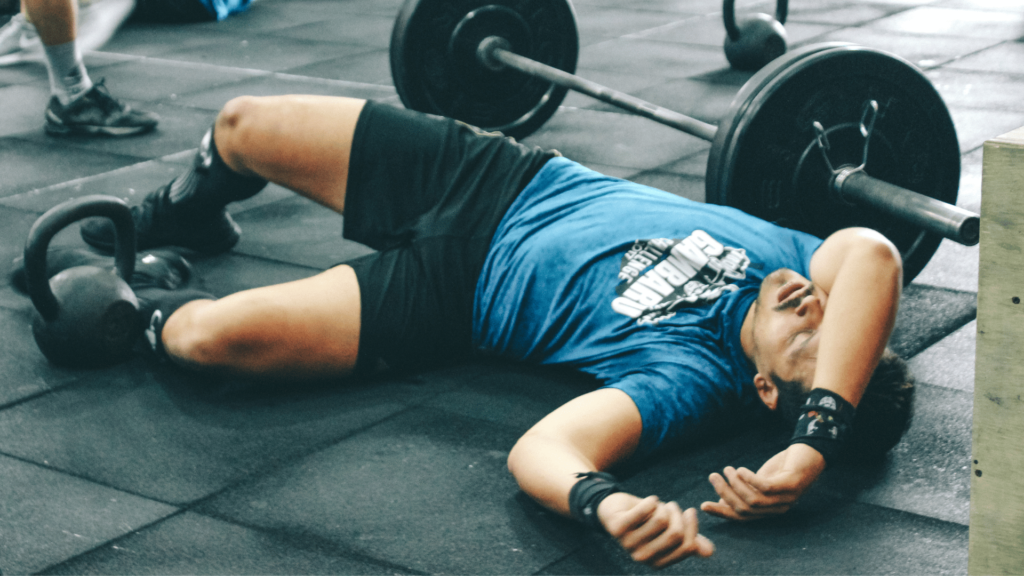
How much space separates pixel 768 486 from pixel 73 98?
10.4 ft

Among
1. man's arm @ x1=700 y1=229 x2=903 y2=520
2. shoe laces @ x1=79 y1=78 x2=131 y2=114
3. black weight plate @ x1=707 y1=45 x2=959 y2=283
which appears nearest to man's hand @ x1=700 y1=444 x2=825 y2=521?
man's arm @ x1=700 y1=229 x2=903 y2=520

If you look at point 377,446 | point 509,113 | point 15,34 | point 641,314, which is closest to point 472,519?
point 377,446

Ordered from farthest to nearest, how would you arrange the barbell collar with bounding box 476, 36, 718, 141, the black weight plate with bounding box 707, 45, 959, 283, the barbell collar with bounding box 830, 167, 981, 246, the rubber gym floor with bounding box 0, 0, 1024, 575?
the barbell collar with bounding box 476, 36, 718, 141, the black weight plate with bounding box 707, 45, 959, 283, the barbell collar with bounding box 830, 167, 981, 246, the rubber gym floor with bounding box 0, 0, 1024, 575

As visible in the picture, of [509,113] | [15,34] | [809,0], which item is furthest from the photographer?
[809,0]

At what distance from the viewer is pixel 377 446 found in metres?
1.95

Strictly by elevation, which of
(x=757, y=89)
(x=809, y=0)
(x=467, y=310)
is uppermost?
(x=757, y=89)

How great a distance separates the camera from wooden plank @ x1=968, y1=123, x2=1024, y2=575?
1.23 meters

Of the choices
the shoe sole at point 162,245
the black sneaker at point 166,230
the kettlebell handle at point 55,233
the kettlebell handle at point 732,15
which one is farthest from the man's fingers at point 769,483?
the kettlebell handle at point 732,15

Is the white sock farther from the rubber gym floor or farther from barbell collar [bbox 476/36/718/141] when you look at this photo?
barbell collar [bbox 476/36/718/141]

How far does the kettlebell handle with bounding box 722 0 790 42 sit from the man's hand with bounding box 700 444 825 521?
3030mm

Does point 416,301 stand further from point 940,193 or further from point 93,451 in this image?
point 940,193

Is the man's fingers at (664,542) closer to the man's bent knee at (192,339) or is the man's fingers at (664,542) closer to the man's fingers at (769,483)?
the man's fingers at (769,483)

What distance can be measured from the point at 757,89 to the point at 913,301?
0.63m

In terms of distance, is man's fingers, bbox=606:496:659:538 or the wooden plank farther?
man's fingers, bbox=606:496:659:538
